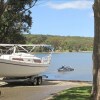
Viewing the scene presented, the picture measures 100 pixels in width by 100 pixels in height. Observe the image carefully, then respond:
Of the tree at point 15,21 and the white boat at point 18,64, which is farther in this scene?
the tree at point 15,21

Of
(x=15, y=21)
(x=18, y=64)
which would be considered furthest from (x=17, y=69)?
(x=15, y=21)

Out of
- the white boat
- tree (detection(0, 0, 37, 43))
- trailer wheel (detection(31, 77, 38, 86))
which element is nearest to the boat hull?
the white boat

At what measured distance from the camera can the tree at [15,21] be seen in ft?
113

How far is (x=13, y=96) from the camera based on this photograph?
17594 millimetres

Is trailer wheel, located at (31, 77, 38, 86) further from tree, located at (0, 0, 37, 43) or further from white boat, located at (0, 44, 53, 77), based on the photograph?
tree, located at (0, 0, 37, 43)

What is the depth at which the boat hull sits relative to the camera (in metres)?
23.6

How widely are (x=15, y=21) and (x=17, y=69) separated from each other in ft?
42.7

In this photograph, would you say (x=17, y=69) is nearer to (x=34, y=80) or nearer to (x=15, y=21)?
(x=34, y=80)

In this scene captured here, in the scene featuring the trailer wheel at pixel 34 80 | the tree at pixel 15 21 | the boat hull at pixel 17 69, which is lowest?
the trailer wheel at pixel 34 80

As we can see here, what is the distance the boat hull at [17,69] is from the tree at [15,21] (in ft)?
30.0

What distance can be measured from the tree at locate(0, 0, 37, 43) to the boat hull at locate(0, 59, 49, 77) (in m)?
9.13

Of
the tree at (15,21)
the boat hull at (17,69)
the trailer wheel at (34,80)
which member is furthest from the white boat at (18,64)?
the tree at (15,21)

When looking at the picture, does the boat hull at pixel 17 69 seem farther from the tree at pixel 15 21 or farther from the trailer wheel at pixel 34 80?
the tree at pixel 15 21

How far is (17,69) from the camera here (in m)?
24.3
